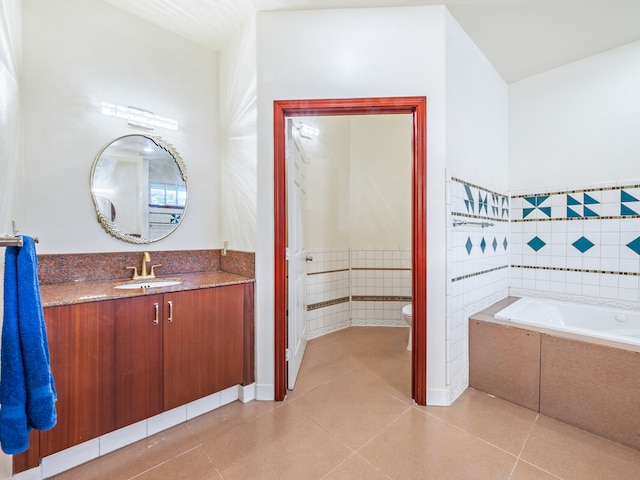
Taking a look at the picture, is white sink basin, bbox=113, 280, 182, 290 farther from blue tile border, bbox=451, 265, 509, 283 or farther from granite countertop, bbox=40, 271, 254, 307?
blue tile border, bbox=451, 265, 509, 283

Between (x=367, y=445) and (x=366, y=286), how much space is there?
2087mm

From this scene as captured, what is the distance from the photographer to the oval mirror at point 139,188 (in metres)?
1.92

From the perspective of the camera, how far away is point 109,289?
1.64m

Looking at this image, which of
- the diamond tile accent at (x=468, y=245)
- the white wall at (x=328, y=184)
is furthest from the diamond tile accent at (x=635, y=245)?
the white wall at (x=328, y=184)

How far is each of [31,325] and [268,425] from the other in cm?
137

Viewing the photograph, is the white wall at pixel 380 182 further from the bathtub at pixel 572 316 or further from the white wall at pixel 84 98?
the white wall at pixel 84 98

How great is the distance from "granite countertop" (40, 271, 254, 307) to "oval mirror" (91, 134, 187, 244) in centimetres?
37

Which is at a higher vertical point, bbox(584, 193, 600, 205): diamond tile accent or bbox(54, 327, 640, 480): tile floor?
bbox(584, 193, 600, 205): diamond tile accent

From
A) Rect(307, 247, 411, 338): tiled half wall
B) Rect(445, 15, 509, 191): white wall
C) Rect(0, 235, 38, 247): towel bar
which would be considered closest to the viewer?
Rect(0, 235, 38, 247): towel bar

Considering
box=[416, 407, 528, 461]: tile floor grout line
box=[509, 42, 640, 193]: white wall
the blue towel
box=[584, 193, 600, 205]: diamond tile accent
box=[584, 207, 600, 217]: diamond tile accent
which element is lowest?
box=[416, 407, 528, 461]: tile floor grout line

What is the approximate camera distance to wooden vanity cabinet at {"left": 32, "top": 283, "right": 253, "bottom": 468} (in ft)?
4.45

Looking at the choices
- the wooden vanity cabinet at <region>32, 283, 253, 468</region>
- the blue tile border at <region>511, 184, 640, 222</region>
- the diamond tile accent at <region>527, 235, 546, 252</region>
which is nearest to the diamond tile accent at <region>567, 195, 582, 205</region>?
the blue tile border at <region>511, 184, 640, 222</region>

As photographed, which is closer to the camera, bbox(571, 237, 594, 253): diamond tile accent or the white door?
the white door

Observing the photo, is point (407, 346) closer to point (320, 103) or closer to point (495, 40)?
point (320, 103)
